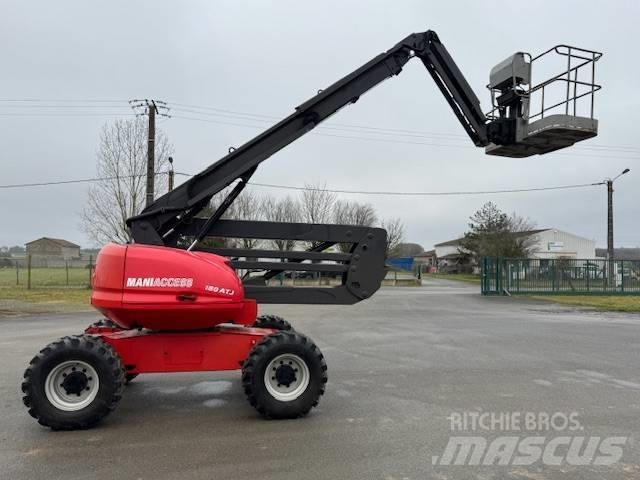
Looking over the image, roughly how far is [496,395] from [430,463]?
2612 millimetres

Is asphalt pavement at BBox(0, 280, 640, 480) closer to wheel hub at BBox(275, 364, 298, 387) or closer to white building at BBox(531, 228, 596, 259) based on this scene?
wheel hub at BBox(275, 364, 298, 387)

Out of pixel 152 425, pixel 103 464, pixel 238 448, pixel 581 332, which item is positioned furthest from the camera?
pixel 581 332

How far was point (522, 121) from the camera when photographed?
22.7 ft

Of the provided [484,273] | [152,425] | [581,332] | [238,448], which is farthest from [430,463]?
[484,273]

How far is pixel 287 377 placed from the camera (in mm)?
5754

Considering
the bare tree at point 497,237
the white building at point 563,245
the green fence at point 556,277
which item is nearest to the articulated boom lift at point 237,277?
the green fence at point 556,277

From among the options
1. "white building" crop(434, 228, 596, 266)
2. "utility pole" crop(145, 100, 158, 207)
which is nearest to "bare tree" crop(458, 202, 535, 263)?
"white building" crop(434, 228, 596, 266)

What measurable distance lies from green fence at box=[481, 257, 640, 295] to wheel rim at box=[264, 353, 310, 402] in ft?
86.5

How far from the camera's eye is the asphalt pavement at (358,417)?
14.4 feet

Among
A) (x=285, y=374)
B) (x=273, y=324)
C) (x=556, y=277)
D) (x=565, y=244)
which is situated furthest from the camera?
(x=565, y=244)

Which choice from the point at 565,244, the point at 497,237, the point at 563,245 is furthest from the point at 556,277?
the point at 565,244

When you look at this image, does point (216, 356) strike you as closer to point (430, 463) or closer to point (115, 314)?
point (115, 314)

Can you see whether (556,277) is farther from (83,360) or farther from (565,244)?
(565,244)

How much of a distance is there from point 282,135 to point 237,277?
199cm
